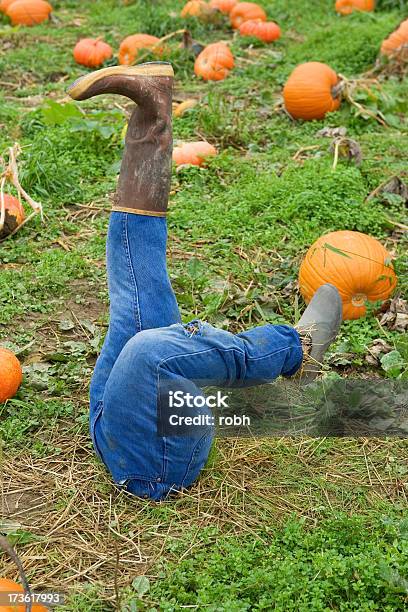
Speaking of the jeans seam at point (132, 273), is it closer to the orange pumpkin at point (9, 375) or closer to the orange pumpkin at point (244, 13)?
the orange pumpkin at point (9, 375)

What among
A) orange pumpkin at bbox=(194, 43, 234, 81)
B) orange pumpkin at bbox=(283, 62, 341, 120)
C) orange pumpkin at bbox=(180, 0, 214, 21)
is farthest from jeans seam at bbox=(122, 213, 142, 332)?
orange pumpkin at bbox=(180, 0, 214, 21)

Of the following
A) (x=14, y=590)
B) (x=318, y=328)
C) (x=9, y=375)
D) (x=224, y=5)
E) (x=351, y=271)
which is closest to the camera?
(x=14, y=590)

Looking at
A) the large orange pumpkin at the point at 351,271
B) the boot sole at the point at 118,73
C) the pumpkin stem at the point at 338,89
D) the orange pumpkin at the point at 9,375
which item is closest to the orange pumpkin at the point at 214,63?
the pumpkin stem at the point at 338,89

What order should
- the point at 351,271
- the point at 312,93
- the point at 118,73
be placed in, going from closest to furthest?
the point at 118,73
the point at 351,271
the point at 312,93

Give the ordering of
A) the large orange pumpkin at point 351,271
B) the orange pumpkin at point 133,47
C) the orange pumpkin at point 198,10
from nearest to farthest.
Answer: the large orange pumpkin at point 351,271 → the orange pumpkin at point 133,47 → the orange pumpkin at point 198,10

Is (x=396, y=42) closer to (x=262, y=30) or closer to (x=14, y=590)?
(x=262, y=30)

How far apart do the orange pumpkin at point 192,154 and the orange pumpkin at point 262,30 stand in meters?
3.28

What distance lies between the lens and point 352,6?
33.5 feet

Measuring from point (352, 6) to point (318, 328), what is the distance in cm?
732

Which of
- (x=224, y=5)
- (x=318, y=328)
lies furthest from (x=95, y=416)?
(x=224, y=5)

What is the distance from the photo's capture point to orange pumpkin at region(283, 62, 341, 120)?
7090mm

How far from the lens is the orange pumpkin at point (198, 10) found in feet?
31.7

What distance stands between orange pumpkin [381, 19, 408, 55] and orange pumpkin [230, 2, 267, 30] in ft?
6.04

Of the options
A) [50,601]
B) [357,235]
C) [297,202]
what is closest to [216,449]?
[50,601]
